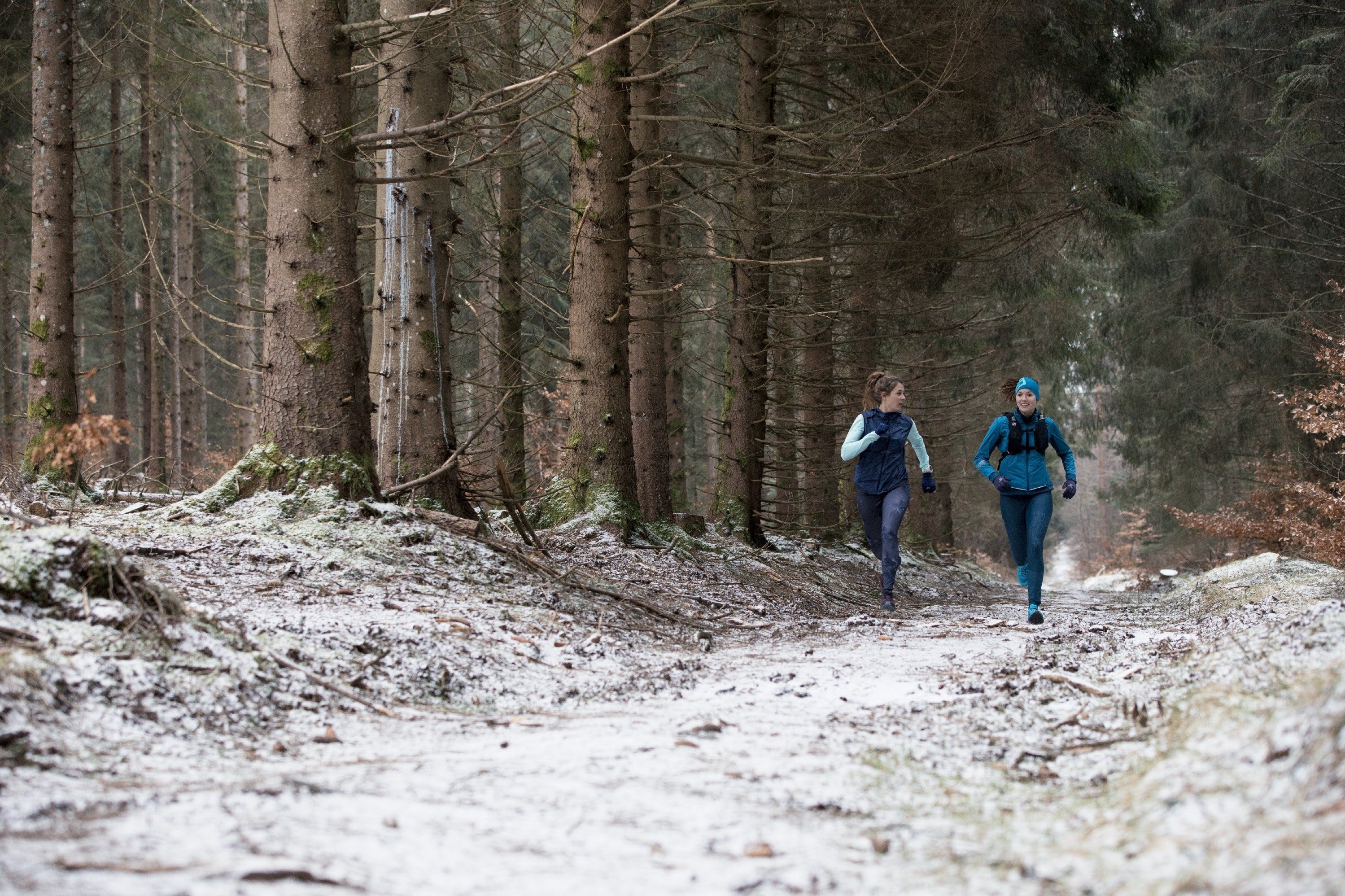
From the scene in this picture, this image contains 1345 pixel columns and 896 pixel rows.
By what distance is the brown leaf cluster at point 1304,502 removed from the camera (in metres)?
12.1

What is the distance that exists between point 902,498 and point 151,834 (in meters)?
7.12

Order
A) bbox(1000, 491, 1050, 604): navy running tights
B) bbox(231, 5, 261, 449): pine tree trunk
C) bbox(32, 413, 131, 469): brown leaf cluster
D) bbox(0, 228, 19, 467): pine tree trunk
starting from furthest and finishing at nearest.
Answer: bbox(231, 5, 261, 449): pine tree trunk, bbox(0, 228, 19, 467): pine tree trunk, bbox(1000, 491, 1050, 604): navy running tights, bbox(32, 413, 131, 469): brown leaf cluster

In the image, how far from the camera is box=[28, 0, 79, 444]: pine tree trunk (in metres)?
9.39

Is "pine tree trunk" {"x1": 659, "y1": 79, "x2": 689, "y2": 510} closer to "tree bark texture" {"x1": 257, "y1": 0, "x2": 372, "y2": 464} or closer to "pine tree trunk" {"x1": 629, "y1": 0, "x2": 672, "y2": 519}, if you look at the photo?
"pine tree trunk" {"x1": 629, "y1": 0, "x2": 672, "y2": 519}

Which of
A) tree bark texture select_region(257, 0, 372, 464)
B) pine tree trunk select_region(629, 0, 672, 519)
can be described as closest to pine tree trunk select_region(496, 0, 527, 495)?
pine tree trunk select_region(629, 0, 672, 519)

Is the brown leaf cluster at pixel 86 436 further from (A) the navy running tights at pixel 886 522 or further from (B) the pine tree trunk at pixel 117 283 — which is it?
(B) the pine tree trunk at pixel 117 283

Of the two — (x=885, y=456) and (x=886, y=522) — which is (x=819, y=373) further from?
(x=886, y=522)

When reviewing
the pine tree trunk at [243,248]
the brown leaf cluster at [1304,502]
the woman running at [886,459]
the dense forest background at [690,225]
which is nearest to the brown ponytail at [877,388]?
the woman running at [886,459]

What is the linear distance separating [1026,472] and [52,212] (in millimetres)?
9530

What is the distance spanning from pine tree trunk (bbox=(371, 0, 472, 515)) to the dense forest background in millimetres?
34

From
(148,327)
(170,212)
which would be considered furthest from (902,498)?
(170,212)

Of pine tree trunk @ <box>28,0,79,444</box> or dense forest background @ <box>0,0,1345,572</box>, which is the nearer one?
dense forest background @ <box>0,0,1345,572</box>

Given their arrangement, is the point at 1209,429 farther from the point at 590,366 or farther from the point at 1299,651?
the point at 1299,651

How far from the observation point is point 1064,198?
13195mm
